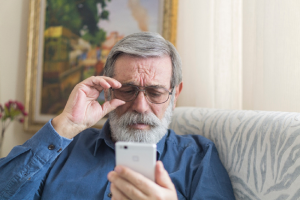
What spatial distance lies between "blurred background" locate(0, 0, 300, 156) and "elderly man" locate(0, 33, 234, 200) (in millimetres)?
332

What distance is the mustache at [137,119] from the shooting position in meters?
1.05

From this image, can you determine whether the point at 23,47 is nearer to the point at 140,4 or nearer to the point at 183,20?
the point at 140,4

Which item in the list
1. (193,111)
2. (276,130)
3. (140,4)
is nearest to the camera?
(276,130)

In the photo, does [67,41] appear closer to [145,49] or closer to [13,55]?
[13,55]

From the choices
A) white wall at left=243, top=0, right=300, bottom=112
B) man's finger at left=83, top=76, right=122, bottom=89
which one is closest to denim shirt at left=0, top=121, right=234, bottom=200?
man's finger at left=83, top=76, right=122, bottom=89

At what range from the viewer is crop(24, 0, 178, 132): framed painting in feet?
6.48

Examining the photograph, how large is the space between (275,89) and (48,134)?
0.95 m

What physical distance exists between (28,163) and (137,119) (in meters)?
0.45

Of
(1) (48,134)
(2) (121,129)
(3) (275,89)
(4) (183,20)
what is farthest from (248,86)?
(1) (48,134)

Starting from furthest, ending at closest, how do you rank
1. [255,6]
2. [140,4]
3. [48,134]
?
[140,4] < [255,6] < [48,134]

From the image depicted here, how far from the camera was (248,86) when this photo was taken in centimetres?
120

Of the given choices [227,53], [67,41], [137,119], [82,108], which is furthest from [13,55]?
[227,53]

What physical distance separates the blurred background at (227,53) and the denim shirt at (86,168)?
36 centimetres

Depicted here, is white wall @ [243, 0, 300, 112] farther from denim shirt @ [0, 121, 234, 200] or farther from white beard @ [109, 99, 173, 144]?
white beard @ [109, 99, 173, 144]
